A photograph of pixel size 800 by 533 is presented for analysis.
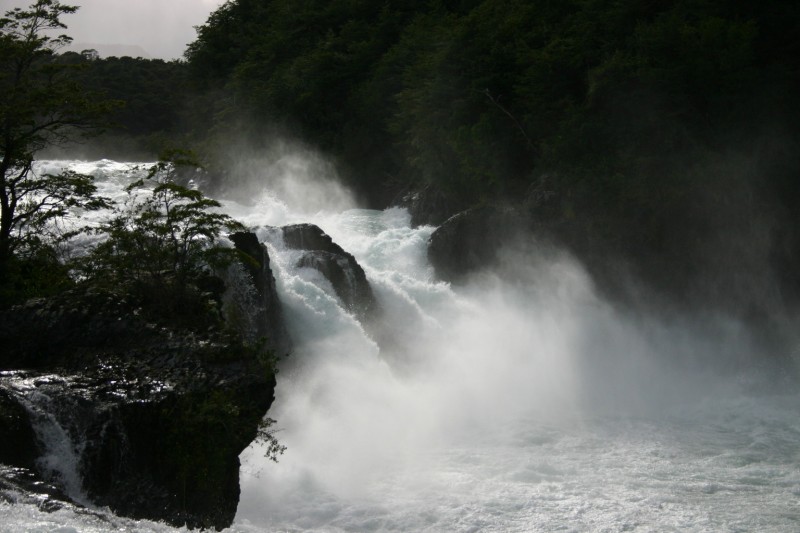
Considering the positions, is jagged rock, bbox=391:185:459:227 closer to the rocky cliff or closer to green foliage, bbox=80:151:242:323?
green foliage, bbox=80:151:242:323

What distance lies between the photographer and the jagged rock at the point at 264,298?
1570 centimetres

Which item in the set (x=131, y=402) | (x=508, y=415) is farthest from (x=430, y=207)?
(x=131, y=402)

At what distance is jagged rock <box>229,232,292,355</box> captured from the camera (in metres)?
15.7

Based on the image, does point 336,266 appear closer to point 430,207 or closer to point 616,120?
point 616,120

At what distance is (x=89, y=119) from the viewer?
578 inches

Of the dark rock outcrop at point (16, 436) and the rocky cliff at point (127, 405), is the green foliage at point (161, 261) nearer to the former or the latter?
the rocky cliff at point (127, 405)

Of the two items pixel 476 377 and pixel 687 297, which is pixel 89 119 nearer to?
pixel 476 377

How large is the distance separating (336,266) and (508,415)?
16.0 feet

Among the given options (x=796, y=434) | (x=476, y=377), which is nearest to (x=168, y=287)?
(x=476, y=377)

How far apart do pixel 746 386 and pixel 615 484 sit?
29.0 feet

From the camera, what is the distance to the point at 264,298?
16047mm

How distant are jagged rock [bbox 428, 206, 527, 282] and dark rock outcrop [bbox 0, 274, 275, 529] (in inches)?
559

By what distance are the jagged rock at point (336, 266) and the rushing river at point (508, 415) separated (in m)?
0.37

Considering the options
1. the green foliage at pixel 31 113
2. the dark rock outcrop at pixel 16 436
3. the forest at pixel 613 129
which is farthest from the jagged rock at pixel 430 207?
the dark rock outcrop at pixel 16 436
